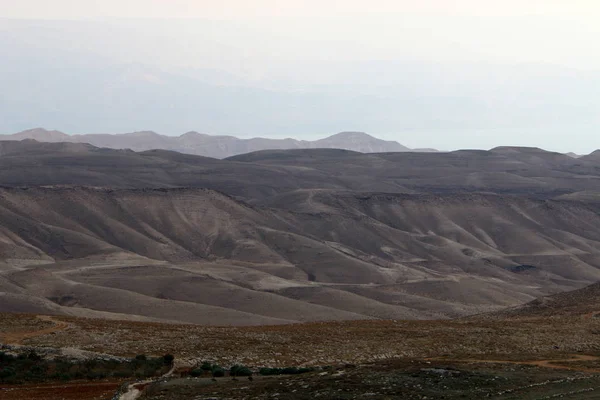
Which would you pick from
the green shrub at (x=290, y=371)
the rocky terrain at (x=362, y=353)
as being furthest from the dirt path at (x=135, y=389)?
the green shrub at (x=290, y=371)

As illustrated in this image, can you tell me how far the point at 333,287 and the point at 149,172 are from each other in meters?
76.3

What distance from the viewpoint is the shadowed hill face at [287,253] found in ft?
212

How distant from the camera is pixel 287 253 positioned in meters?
92.9

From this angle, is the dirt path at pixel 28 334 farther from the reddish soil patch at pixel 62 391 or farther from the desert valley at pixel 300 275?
the reddish soil patch at pixel 62 391

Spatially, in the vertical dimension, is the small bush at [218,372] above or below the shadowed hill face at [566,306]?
above

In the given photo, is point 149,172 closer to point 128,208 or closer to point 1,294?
point 128,208

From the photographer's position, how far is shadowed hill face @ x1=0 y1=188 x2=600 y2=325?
212ft

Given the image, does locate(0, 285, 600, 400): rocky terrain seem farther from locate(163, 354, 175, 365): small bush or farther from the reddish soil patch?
locate(163, 354, 175, 365): small bush

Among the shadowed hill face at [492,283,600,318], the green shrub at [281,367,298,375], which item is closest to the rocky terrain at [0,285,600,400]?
the shadowed hill face at [492,283,600,318]

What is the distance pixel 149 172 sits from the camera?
485ft

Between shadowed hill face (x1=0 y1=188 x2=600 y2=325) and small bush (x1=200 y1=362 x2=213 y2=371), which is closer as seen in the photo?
small bush (x1=200 y1=362 x2=213 y2=371)

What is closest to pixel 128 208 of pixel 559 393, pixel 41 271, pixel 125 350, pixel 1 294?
pixel 41 271

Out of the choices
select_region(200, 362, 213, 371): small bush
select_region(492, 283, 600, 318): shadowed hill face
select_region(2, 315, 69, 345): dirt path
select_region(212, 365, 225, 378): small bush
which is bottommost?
select_region(492, 283, 600, 318): shadowed hill face

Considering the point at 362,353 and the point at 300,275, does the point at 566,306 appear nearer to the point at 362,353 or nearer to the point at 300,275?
the point at 362,353
